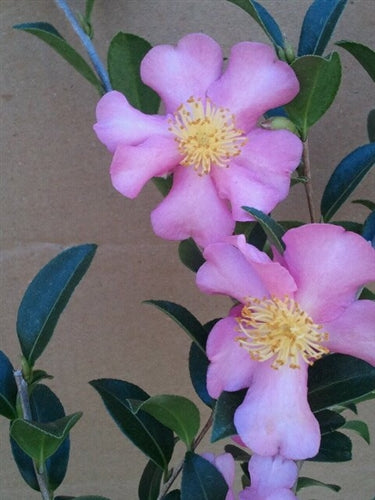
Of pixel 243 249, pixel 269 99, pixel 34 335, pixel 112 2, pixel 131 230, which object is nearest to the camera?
pixel 243 249

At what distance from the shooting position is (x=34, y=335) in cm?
89

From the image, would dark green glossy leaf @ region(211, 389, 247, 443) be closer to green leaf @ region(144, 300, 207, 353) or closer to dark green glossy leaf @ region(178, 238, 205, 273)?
green leaf @ region(144, 300, 207, 353)

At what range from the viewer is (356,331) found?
0.73 metres

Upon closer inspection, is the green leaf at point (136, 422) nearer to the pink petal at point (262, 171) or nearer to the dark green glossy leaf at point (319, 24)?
the pink petal at point (262, 171)

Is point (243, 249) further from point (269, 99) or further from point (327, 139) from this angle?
point (327, 139)

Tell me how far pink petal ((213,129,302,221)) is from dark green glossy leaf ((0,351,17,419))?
1.31ft

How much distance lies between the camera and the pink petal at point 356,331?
724 mm

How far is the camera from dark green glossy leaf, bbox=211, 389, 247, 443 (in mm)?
735

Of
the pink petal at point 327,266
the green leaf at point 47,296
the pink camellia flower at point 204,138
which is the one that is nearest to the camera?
the pink petal at point 327,266

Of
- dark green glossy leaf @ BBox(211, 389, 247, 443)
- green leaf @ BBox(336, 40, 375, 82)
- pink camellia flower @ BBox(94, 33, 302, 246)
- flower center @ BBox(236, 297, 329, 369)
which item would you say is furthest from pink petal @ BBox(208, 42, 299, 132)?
dark green glossy leaf @ BBox(211, 389, 247, 443)

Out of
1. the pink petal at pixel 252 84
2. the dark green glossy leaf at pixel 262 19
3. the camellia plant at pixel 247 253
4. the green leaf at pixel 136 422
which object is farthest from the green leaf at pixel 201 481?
the dark green glossy leaf at pixel 262 19

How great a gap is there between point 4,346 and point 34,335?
0.44 m

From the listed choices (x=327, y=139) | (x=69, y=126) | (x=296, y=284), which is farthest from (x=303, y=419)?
(x=69, y=126)

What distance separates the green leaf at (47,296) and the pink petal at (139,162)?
0.42ft
